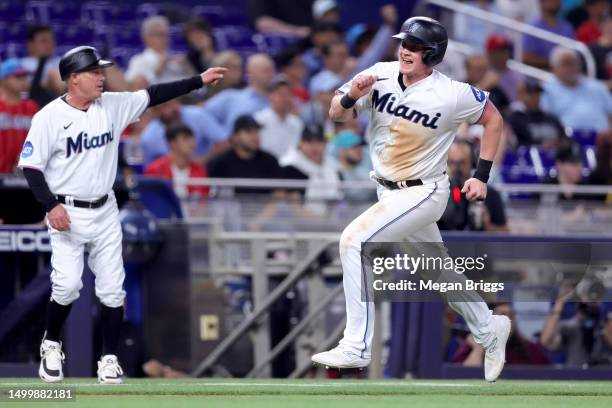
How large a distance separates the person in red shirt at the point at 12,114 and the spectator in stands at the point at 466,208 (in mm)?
3466

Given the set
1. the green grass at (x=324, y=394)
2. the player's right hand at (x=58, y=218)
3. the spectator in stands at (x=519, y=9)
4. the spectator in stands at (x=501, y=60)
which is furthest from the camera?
the spectator in stands at (x=519, y=9)

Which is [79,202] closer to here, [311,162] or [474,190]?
[474,190]

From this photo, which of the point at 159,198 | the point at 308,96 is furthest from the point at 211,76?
the point at 308,96

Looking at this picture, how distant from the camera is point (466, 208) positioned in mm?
11266

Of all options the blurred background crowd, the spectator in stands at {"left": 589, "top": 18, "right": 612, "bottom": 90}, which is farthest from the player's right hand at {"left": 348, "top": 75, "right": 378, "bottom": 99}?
the spectator in stands at {"left": 589, "top": 18, "right": 612, "bottom": 90}

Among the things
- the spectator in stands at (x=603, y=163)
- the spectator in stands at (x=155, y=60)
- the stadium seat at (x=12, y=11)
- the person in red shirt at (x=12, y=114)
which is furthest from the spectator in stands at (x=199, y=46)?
the spectator in stands at (x=603, y=163)

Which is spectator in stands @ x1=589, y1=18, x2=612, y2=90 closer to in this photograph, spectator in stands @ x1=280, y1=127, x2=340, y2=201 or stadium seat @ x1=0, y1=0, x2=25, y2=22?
spectator in stands @ x1=280, y1=127, x2=340, y2=201

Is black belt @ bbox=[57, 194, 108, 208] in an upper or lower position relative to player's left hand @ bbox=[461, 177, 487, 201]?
lower

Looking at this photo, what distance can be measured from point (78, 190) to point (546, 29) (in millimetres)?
10486

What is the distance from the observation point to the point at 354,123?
48.3ft

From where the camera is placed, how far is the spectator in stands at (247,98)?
14.9 m

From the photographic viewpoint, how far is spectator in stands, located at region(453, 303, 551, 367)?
1080 centimetres

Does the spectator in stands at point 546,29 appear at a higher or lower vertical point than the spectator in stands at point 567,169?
higher

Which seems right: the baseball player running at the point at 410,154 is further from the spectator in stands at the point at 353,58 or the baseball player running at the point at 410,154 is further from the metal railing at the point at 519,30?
the metal railing at the point at 519,30
